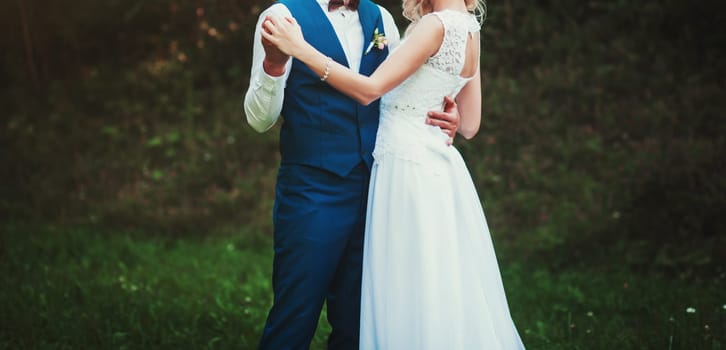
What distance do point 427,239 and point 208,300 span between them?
3.02 meters

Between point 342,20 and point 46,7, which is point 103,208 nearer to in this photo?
point 46,7

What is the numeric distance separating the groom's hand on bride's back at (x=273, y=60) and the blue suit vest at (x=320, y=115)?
0.61 feet

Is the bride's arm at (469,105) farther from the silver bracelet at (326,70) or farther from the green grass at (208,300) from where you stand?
the green grass at (208,300)

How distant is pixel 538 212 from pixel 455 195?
14.5 ft

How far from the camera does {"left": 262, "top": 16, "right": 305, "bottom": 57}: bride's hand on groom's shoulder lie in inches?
107

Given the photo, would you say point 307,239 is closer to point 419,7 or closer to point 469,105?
point 469,105

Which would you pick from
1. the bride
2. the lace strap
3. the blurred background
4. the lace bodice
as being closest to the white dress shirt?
the bride

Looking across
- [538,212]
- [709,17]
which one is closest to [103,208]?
[538,212]

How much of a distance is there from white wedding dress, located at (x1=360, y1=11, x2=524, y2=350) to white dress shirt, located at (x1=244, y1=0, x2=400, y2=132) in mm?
268

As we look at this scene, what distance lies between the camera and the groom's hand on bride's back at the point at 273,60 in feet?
9.03

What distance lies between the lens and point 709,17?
8.42 metres

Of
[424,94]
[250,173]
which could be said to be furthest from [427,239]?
[250,173]

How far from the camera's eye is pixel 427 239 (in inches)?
114

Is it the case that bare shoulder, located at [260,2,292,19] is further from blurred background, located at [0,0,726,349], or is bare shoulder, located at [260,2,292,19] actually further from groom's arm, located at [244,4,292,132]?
blurred background, located at [0,0,726,349]
